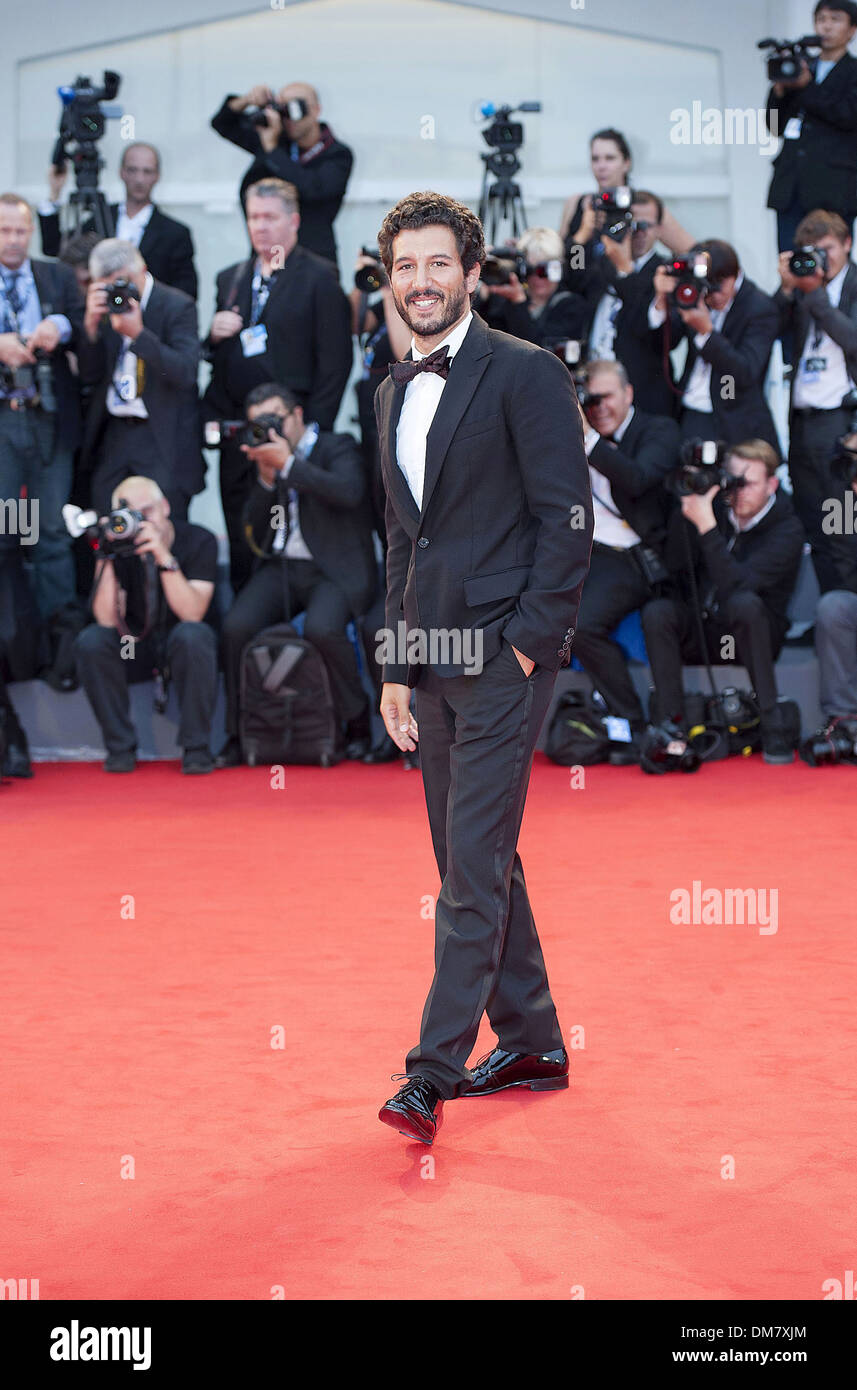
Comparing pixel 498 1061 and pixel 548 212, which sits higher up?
pixel 548 212

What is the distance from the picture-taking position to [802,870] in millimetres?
4328

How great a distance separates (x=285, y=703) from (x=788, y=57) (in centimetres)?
330

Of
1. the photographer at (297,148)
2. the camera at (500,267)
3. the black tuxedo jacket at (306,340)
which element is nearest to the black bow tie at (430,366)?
the camera at (500,267)

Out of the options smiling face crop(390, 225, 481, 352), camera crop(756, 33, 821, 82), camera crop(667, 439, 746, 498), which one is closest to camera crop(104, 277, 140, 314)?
camera crop(667, 439, 746, 498)

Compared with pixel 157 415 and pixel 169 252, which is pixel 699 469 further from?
pixel 169 252

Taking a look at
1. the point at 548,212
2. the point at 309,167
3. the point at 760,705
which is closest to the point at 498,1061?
the point at 760,705

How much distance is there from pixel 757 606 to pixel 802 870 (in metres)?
1.92

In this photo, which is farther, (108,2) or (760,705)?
(108,2)

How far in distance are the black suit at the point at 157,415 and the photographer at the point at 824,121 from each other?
257 centimetres

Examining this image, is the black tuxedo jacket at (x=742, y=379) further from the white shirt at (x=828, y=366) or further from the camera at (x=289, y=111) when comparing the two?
the camera at (x=289, y=111)

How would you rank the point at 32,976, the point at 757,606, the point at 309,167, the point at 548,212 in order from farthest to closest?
the point at 548,212
the point at 309,167
the point at 757,606
the point at 32,976

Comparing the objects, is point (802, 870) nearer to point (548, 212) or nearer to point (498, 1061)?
point (498, 1061)

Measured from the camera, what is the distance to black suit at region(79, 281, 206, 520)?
6.23 m

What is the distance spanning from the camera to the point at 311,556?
6.33 m
